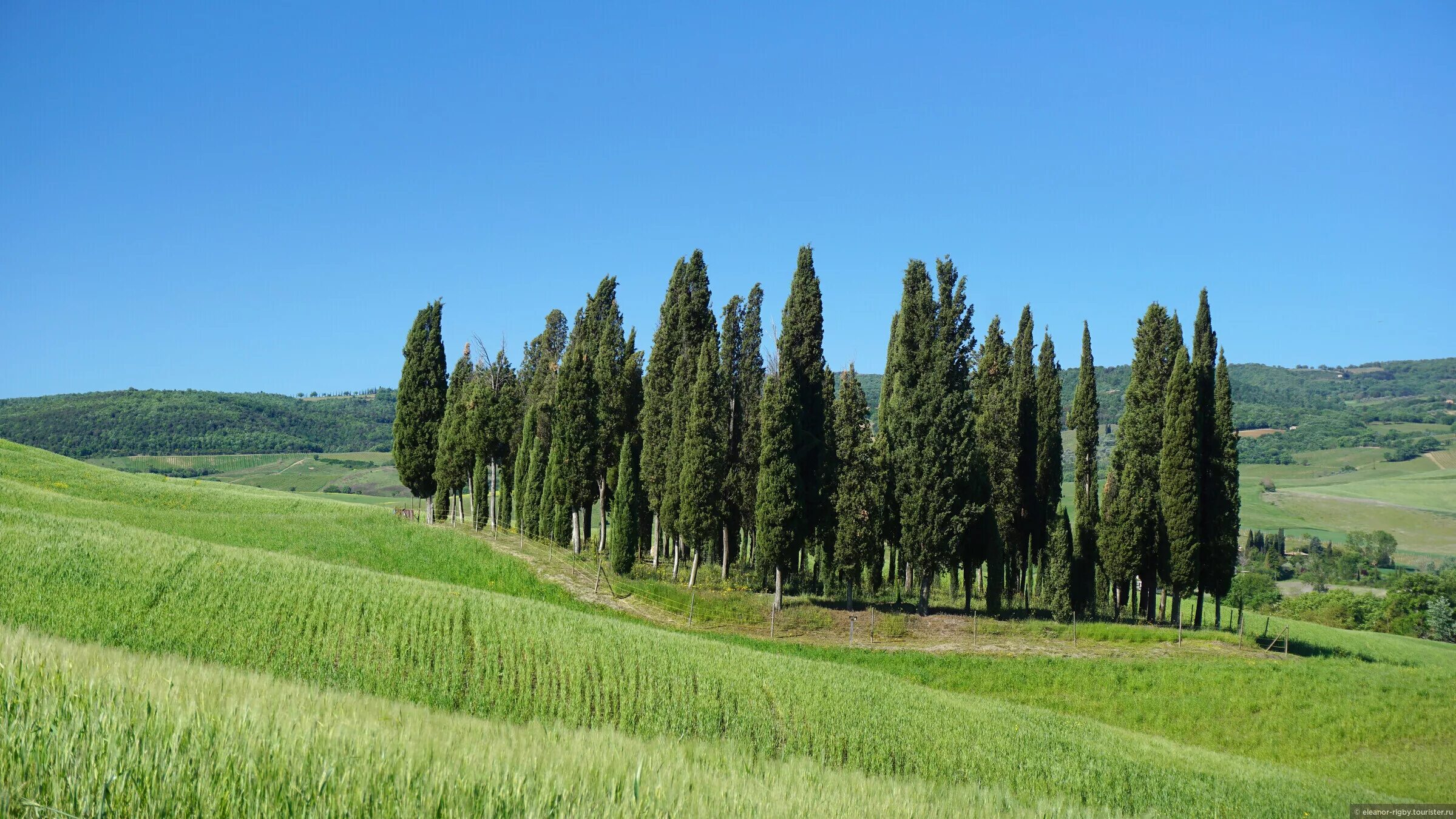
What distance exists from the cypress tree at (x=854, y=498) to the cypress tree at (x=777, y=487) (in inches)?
88.4

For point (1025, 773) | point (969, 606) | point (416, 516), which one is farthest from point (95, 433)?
point (1025, 773)

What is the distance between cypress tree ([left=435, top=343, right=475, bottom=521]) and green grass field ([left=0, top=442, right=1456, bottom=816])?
435 inches

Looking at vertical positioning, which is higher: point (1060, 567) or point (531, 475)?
point (531, 475)

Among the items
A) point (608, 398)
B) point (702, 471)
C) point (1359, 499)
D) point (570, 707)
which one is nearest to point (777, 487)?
point (702, 471)

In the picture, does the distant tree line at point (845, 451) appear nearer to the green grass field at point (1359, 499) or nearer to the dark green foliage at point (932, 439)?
the dark green foliage at point (932, 439)

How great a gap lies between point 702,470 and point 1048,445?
1726 centimetres

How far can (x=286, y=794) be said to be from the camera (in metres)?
5.00

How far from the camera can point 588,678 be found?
14336 millimetres

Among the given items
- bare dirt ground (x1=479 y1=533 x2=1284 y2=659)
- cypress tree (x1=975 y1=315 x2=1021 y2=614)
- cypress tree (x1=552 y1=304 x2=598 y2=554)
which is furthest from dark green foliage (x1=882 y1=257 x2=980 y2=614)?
cypress tree (x1=552 y1=304 x2=598 y2=554)

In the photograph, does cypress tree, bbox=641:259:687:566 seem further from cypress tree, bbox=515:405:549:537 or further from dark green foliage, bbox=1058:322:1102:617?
dark green foliage, bbox=1058:322:1102:617

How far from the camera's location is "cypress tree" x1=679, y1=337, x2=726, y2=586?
1276 inches

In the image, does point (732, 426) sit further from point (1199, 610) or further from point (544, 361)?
point (1199, 610)

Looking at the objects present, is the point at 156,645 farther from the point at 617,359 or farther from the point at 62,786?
the point at 617,359

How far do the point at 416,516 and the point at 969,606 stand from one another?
28.4 meters
